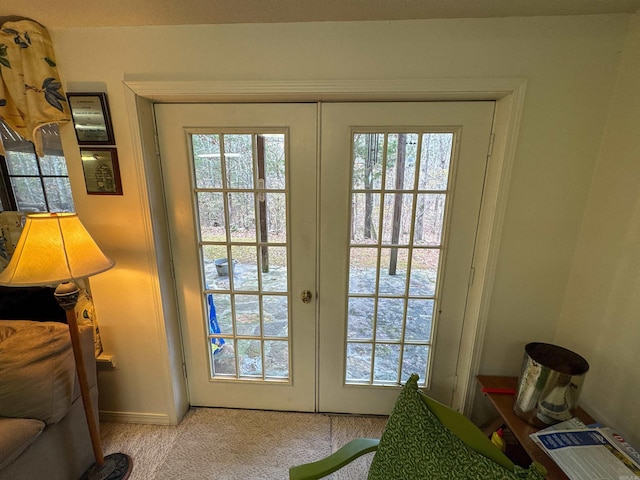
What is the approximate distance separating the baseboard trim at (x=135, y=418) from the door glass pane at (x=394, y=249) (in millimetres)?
1172

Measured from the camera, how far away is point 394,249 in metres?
1.44

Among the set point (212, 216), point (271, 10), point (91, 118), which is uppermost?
point (271, 10)

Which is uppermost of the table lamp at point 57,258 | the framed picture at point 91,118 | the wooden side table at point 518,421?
the framed picture at point 91,118

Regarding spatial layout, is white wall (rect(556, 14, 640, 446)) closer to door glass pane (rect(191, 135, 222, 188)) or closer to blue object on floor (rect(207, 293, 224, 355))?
door glass pane (rect(191, 135, 222, 188))

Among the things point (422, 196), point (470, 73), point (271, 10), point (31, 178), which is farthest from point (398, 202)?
point (31, 178)

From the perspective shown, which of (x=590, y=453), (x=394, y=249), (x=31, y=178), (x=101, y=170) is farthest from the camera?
(x=31, y=178)

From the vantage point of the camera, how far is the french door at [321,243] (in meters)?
1.33

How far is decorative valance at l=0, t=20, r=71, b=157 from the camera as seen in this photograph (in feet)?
3.78

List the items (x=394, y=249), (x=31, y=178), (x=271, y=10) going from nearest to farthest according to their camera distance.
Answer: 1. (x=271, y=10)
2. (x=394, y=249)
3. (x=31, y=178)

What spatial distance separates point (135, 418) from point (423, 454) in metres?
1.76

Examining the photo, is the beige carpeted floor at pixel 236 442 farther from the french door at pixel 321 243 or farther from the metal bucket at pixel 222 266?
the metal bucket at pixel 222 266

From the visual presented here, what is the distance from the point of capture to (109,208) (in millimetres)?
1375

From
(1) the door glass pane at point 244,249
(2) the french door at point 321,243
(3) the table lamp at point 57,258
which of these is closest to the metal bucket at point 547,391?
(2) the french door at point 321,243

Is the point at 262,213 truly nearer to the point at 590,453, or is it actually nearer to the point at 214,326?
the point at 214,326
